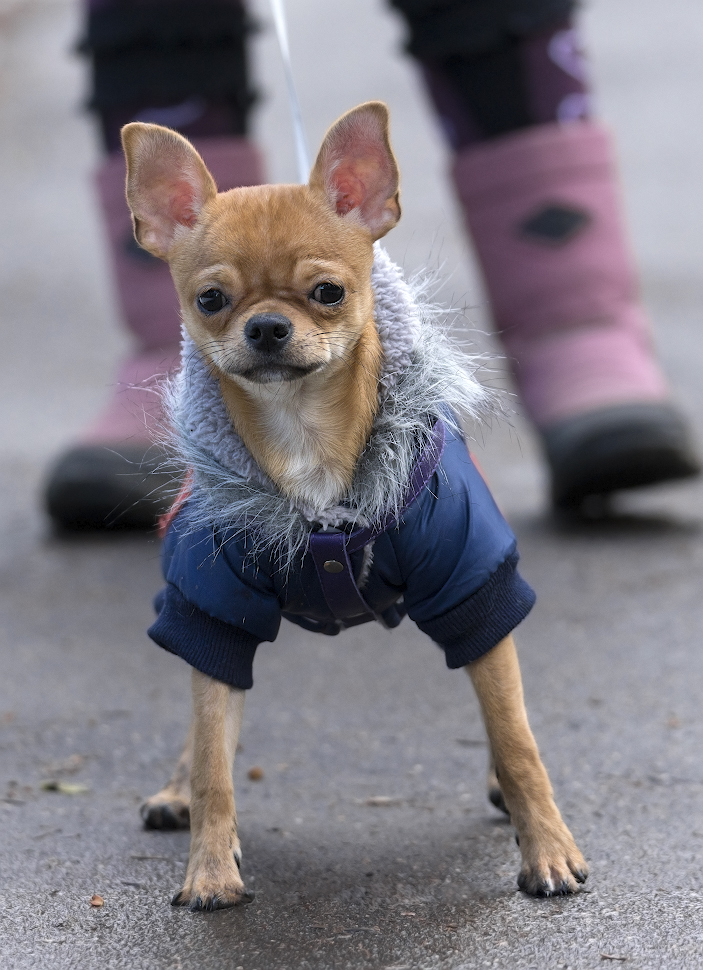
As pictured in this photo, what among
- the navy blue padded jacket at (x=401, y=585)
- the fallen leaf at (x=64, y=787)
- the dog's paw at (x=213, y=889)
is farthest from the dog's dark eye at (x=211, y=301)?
the fallen leaf at (x=64, y=787)

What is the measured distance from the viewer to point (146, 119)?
12.8 ft

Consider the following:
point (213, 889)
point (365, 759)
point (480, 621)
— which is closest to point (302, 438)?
point (480, 621)

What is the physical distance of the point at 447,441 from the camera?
2164mm

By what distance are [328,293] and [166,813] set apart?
0.99 metres

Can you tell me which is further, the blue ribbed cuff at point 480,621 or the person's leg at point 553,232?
the person's leg at point 553,232

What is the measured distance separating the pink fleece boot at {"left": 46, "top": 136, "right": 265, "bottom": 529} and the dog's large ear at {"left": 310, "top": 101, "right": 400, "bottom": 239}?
5.87 feet

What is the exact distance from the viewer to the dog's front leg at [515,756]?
2061 mm

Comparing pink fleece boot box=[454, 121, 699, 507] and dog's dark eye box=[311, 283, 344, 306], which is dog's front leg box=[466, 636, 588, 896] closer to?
dog's dark eye box=[311, 283, 344, 306]

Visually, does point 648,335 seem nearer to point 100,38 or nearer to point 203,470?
point 100,38

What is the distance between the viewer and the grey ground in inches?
75.2

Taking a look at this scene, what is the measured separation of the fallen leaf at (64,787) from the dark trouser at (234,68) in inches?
81.8

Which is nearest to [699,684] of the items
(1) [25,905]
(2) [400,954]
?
(2) [400,954]

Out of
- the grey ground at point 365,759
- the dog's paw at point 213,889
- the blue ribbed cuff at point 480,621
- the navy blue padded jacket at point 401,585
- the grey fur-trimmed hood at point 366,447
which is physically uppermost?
the grey fur-trimmed hood at point 366,447

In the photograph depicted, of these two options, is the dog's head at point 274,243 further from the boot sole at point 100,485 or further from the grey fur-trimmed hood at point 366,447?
the boot sole at point 100,485
